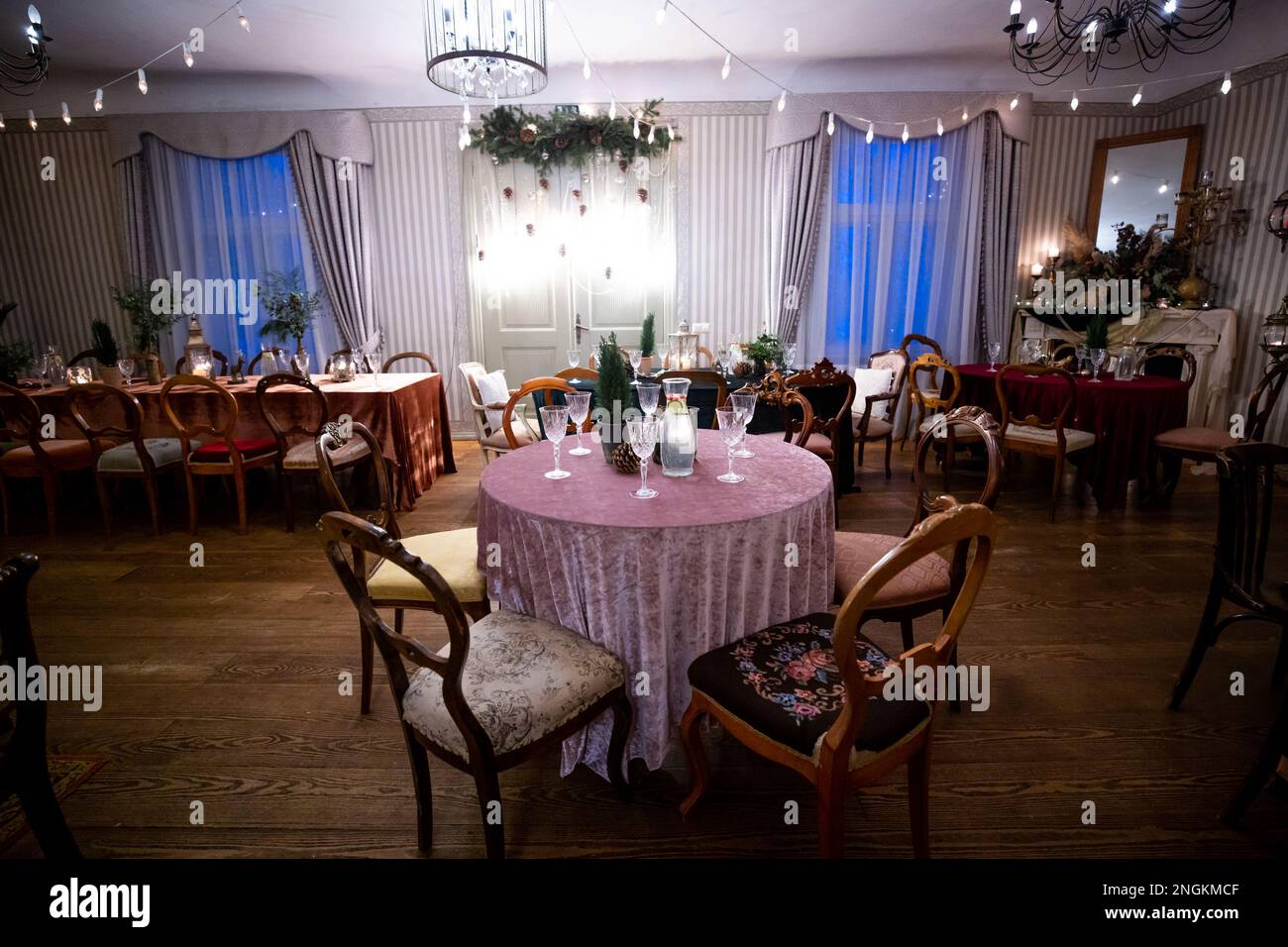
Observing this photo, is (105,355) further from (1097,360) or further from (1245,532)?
(1097,360)

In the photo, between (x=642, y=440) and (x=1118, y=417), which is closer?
(x=642, y=440)

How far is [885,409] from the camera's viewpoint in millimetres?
5203

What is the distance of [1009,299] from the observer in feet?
19.2

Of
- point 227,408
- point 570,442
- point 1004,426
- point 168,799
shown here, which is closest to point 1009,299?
point 1004,426

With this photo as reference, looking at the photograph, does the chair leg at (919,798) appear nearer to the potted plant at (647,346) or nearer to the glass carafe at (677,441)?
the glass carafe at (677,441)

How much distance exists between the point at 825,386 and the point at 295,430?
123 inches

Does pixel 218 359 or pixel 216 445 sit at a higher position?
pixel 218 359

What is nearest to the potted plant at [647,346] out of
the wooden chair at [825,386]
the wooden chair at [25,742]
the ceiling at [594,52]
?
the wooden chair at [825,386]

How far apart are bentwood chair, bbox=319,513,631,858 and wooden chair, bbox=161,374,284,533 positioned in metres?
2.78

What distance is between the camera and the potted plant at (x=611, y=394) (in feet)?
6.54

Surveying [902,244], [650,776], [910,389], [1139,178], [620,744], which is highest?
[1139,178]

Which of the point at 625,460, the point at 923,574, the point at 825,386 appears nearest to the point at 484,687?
the point at 625,460

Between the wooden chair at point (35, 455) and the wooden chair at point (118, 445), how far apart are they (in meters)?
0.13
